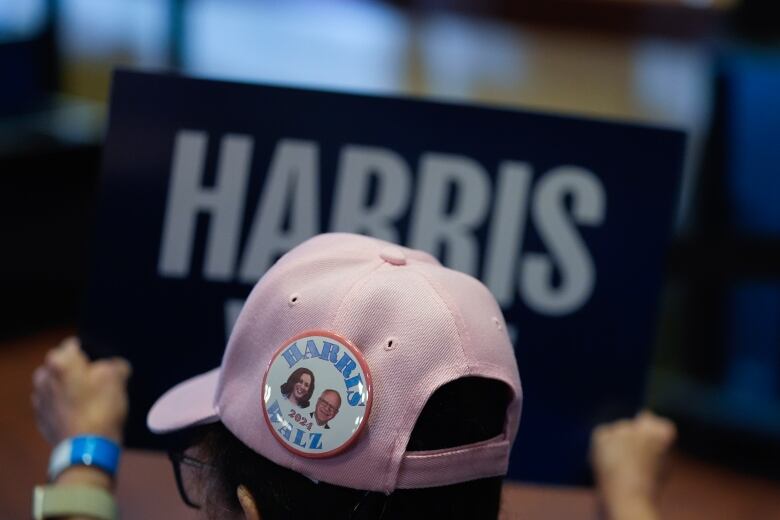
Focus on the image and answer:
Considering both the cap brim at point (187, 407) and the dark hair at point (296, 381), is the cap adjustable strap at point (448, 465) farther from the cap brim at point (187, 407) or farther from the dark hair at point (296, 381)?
the cap brim at point (187, 407)

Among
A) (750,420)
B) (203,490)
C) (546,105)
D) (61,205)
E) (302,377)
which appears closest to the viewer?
(302,377)

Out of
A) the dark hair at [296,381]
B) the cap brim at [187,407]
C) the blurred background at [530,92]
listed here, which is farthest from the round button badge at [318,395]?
the blurred background at [530,92]

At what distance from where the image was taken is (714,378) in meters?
2.72

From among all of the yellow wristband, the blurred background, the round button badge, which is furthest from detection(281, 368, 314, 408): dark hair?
the blurred background

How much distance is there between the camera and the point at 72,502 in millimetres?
1091

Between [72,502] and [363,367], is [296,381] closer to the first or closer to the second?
[363,367]

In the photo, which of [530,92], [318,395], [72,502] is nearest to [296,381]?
[318,395]

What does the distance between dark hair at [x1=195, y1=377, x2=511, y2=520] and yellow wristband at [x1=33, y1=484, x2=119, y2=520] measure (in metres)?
0.24

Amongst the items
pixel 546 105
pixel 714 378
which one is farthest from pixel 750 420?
pixel 546 105

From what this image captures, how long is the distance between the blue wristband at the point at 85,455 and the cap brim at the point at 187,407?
104mm

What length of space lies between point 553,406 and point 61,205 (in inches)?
82.6

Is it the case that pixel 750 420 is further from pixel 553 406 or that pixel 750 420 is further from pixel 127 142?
pixel 127 142

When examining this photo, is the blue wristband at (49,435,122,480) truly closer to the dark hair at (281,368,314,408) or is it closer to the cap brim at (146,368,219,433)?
the cap brim at (146,368,219,433)

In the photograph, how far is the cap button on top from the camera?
93 centimetres
